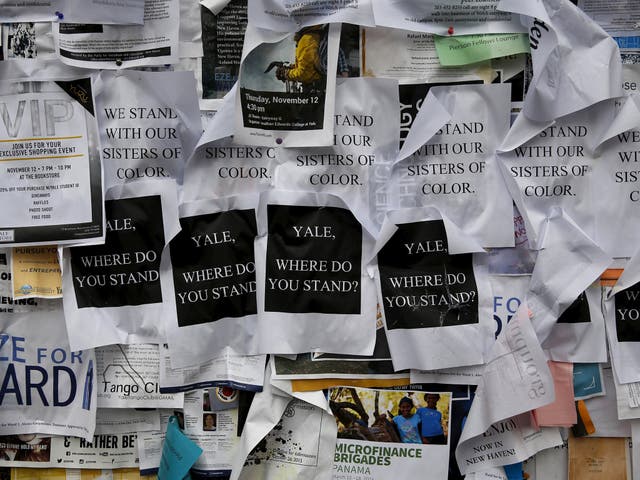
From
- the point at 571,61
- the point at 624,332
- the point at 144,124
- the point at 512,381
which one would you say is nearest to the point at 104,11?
the point at 144,124

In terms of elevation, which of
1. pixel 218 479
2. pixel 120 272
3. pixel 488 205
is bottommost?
pixel 218 479

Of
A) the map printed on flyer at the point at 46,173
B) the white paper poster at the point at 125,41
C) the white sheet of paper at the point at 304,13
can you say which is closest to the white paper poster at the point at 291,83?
the white sheet of paper at the point at 304,13

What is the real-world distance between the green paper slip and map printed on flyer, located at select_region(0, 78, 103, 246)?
21.7 inches

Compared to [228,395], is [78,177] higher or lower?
higher

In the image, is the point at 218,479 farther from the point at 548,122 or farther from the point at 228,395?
the point at 548,122

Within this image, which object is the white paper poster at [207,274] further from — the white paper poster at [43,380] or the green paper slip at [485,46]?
the green paper slip at [485,46]

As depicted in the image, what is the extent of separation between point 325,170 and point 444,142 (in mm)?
185

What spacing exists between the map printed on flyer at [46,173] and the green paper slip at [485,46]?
0.55 m

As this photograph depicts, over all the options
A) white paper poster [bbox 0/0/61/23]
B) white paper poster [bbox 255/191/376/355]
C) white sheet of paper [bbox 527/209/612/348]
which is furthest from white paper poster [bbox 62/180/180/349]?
white sheet of paper [bbox 527/209/612/348]

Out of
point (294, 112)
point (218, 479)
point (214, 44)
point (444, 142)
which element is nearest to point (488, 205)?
point (444, 142)

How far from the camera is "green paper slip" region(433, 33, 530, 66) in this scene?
1.07 metres

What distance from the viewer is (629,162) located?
1093 mm

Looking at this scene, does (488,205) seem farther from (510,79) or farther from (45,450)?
(45,450)

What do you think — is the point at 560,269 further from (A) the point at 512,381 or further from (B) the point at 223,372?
(B) the point at 223,372
